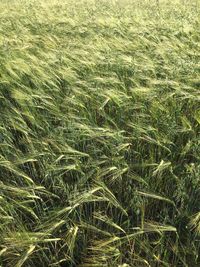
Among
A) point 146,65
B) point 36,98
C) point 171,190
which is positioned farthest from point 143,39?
point 171,190

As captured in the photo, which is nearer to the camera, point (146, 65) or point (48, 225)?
point (48, 225)

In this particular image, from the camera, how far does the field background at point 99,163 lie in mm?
1508

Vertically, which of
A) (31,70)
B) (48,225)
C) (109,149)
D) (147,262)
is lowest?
(147,262)

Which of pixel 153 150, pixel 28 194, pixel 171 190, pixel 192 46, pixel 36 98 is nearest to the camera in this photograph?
pixel 28 194

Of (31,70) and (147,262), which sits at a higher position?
(31,70)

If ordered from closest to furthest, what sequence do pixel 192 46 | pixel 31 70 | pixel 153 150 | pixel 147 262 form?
pixel 147 262 → pixel 153 150 → pixel 31 70 → pixel 192 46

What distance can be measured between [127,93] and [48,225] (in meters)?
0.94

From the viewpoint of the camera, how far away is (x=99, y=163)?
5.40ft

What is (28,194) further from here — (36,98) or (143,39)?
(143,39)

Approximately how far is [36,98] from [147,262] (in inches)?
41.2

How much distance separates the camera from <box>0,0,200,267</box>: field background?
4.95ft

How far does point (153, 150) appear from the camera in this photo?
70.6 inches

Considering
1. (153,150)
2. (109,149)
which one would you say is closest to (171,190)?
(153,150)

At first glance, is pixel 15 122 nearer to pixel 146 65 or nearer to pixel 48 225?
pixel 48 225
